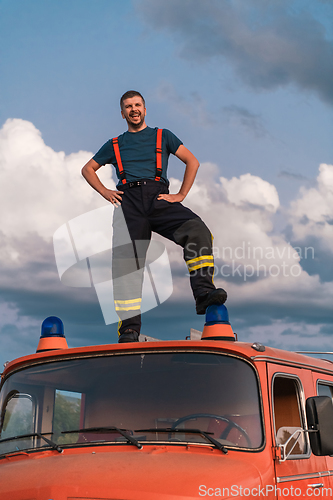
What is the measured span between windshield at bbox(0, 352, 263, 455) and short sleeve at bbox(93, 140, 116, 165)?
2.06 m

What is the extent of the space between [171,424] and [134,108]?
2912mm

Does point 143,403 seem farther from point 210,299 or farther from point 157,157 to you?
point 157,157

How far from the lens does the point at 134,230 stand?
541 cm

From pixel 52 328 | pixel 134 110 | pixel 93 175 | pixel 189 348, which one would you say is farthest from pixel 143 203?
pixel 189 348

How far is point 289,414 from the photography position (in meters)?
4.19

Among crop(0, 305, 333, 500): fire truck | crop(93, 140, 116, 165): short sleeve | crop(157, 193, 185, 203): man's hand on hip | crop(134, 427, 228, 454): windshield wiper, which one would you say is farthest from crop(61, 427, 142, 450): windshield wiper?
crop(93, 140, 116, 165): short sleeve

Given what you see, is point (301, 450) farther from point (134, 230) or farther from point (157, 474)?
point (134, 230)

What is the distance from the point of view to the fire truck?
3.46m

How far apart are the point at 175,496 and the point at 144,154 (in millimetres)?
3124

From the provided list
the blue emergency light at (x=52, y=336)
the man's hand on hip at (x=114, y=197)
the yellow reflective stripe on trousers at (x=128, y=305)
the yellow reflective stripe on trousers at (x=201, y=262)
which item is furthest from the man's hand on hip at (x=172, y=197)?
the blue emergency light at (x=52, y=336)

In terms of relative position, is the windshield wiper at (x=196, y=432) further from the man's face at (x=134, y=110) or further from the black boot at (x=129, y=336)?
the man's face at (x=134, y=110)

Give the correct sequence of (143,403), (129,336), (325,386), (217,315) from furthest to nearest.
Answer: (129,336) → (325,386) → (217,315) → (143,403)

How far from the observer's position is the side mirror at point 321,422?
3.93 meters

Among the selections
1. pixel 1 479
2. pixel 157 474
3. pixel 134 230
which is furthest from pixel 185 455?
pixel 134 230
